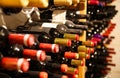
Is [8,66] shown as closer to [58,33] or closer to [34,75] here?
[34,75]

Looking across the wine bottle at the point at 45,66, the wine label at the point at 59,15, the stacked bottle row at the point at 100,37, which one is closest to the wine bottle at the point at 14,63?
the wine bottle at the point at 45,66

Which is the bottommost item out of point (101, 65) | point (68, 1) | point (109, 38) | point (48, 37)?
point (101, 65)

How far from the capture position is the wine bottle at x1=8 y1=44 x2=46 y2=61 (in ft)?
1.47

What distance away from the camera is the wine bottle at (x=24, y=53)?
45 centimetres

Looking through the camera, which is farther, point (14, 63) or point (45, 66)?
point (45, 66)

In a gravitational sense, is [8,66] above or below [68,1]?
below

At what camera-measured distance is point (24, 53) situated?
0.45 meters

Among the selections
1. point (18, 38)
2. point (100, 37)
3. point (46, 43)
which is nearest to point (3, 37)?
point (18, 38)

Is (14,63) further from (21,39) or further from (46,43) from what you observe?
(46,43)

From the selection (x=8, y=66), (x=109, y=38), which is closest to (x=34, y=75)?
(x=8, y=66)

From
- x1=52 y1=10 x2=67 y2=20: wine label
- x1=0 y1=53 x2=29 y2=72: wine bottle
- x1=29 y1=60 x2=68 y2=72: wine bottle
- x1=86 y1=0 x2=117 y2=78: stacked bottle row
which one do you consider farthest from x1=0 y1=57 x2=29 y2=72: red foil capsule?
x1=86 y1=0 x2=117 y2=78: stacked bottle row

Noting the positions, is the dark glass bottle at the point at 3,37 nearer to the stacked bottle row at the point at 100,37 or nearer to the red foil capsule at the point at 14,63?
the red foil capsule at the point at 14,63

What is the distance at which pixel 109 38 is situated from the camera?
1.68m

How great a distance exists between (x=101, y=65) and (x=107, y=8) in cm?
39
